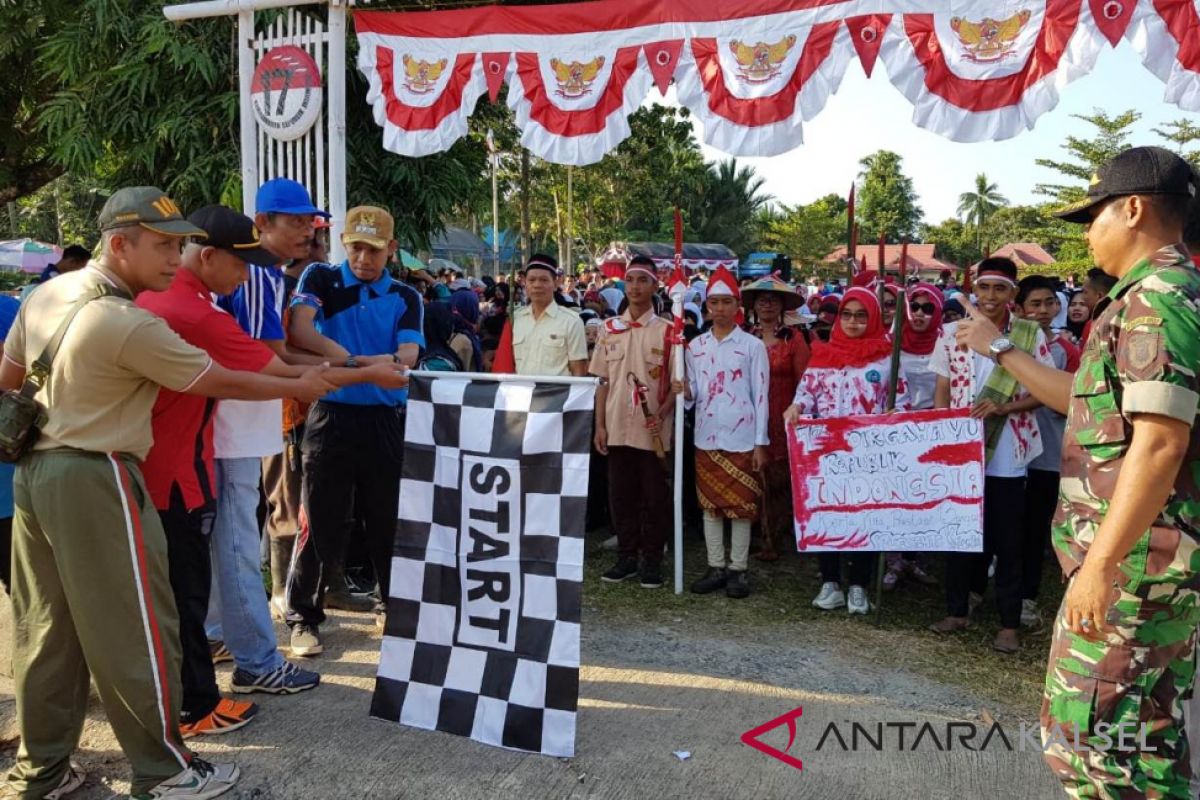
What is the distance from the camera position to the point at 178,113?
6773 millimetres

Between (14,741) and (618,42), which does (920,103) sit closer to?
(618,42)

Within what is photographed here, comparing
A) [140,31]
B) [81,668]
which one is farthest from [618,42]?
[81,668]

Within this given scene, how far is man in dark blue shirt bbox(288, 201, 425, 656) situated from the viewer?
416cm

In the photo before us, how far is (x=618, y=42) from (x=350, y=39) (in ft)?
7.90

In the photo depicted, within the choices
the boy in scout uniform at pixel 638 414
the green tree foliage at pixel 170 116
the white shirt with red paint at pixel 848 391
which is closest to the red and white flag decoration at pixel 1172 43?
the white shirt with red paint at pixel 848 391

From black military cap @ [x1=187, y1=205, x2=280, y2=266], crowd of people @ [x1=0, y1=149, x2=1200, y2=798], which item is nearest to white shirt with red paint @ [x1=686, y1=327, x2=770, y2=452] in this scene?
crowd of people @ [x1=0, y1=149, x2=1200, y2=798]

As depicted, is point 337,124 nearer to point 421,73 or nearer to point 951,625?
point 421,73

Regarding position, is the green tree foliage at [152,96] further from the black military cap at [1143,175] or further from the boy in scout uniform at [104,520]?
the black military cap at [1143,175]

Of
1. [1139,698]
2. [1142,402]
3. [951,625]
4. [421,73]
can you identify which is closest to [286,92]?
[421,73]

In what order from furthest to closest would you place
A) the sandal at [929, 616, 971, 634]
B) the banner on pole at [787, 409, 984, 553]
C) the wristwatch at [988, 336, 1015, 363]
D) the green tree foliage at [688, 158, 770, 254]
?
the green tree foliage at [688, 158, 770, 254], the sandal at [929, 616, 971, 634], the banner on pole at [787, 409, 984, 553], the wristwatch at [988, 336, 1015, 363]

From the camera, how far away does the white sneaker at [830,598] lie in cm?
507

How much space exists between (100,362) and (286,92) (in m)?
3.78

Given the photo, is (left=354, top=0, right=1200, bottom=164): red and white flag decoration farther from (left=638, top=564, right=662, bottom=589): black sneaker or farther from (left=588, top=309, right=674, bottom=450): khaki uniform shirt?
(left=638, top=564, right=662, bottom=589): black sneaker

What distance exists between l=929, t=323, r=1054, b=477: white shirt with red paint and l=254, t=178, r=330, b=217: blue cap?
10.8 feet
